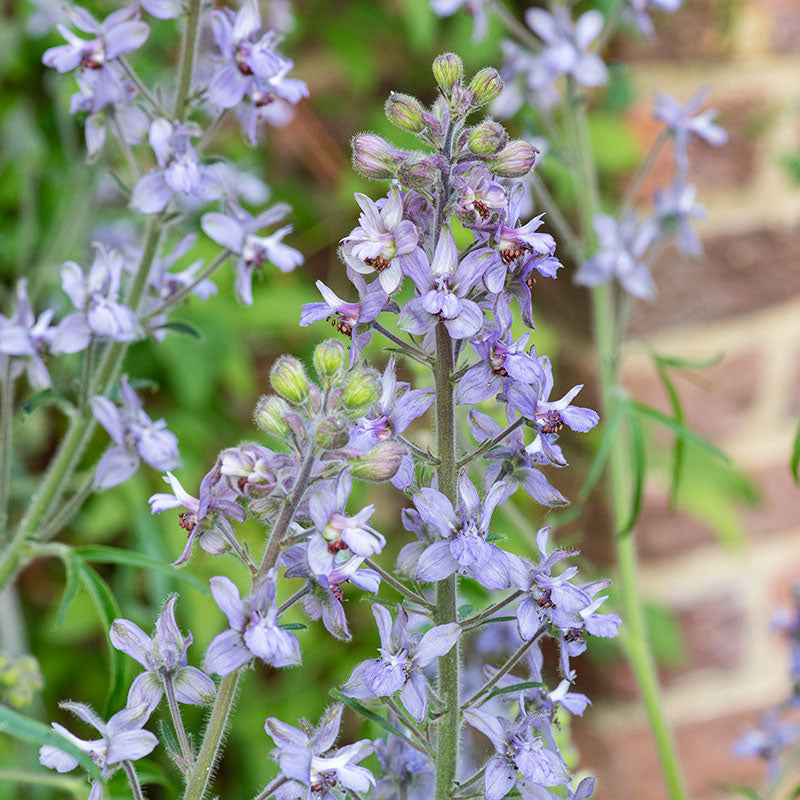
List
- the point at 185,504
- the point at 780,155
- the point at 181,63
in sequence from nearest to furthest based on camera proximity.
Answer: the point at 185,504, the point at 181,63, the point at 780,155

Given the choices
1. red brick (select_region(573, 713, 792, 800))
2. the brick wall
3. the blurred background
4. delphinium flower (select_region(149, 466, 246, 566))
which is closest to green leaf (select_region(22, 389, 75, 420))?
delphinium flower (select_region(149, 466, 246, 566))

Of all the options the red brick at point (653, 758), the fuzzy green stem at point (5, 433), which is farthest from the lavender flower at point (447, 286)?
the red brick at point (653, 758)

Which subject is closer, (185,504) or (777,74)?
(185,504)

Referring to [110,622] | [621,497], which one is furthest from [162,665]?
[621,497]

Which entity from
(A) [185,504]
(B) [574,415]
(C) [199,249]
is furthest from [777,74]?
(A) [185,504]

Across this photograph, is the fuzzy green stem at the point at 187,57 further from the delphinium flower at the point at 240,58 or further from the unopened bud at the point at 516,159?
the unopened bud at the point at 516,159

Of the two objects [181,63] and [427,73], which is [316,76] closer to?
[427,73]

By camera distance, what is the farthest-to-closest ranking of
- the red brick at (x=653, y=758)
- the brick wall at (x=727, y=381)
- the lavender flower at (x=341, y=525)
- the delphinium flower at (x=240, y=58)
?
1. the red brick at (x=653, y=758)
2. the brick wall at (x=727, y=381)
3. the delphinium flower at (x=240, y=58)
4. the lavender flower at (x=341, y=525)
